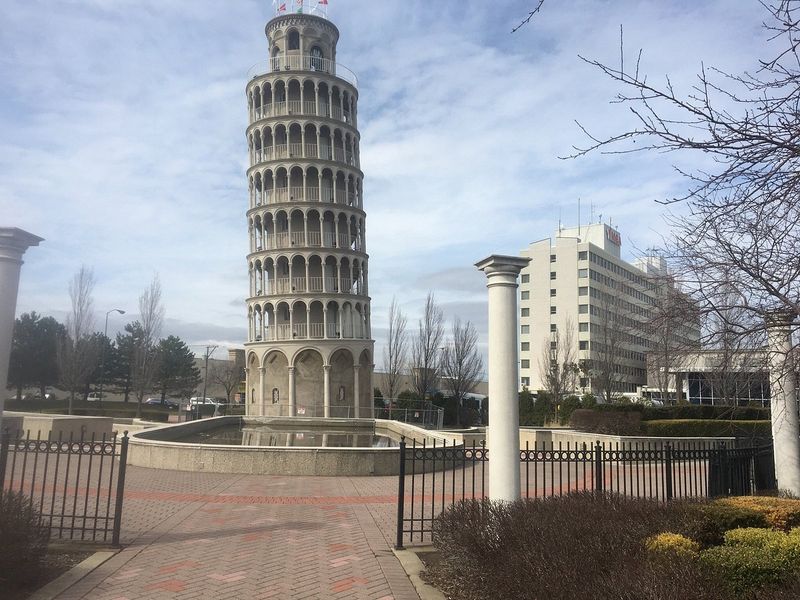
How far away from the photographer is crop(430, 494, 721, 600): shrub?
432cm

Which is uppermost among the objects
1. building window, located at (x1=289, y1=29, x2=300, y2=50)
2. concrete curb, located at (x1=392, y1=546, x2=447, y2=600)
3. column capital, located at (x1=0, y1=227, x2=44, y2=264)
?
building window, located at (x1=289, y1=29, x2=300, y2=50)

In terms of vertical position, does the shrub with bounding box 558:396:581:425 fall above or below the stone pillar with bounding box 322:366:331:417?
below

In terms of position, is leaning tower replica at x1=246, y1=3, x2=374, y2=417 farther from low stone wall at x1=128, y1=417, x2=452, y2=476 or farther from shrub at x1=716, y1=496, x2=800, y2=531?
shrub at x1=716, y1=496, x2=800, y2=531

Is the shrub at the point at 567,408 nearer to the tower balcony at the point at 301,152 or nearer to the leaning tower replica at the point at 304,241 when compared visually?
the leaning tower replica at the point at 304,241

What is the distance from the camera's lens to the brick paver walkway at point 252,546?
6812 mm

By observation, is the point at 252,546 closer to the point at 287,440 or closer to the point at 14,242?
the point at 14,242

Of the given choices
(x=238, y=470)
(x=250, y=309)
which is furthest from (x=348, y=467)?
(x=250, y=309)

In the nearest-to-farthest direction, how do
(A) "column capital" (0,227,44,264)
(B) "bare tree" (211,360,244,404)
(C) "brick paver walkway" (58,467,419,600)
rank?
(C) "brick paver walkway" (58,467,419,600)
(A) "column capital" (0,227,44,264)
(B) "bare tree" (211,360,244,404)

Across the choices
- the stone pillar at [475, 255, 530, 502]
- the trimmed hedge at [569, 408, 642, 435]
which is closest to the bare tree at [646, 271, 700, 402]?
the stone pillar at [475, 255, 530, 502]

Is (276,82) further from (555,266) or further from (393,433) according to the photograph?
(555,266)

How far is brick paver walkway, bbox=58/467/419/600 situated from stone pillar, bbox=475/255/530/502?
1815 millimetres

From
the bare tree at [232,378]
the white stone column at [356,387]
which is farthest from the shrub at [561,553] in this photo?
the bare tree at [232,378]

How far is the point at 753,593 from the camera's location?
458 centimetres

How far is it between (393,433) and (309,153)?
72.0ft
